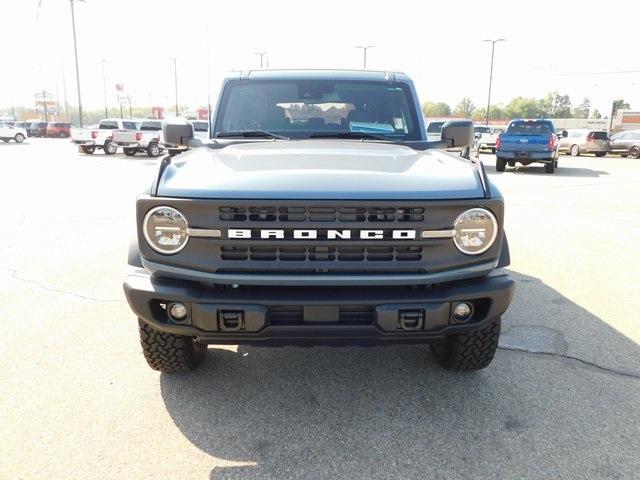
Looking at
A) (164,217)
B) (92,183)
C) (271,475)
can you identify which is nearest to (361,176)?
(164,217)

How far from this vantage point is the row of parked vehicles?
24.2 m

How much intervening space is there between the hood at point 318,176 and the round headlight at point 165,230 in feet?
0.30

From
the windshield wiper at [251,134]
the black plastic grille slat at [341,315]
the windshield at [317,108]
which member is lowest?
the black plastic grille slat at [341,315]

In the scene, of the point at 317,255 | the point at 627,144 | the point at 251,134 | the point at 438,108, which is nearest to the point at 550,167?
the point at 627,144

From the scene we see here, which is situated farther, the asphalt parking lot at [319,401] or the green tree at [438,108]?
the green tree at [438,108]

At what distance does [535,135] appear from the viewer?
1725 centimetres

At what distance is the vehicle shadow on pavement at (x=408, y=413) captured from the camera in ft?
8.11

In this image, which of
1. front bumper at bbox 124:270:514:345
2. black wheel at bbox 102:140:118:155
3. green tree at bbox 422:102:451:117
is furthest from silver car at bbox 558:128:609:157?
Answer: green tree at bbox 422:102:451:117

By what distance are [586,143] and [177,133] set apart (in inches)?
1127

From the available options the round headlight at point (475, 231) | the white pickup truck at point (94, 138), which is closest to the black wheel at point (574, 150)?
the white pickup truck at point (94, 138)

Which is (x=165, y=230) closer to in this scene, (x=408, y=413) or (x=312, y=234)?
(x=312, y=234)

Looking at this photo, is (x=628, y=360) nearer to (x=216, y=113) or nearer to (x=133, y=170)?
(x=216, y=113)

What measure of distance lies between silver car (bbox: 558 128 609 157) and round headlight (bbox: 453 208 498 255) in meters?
27.2

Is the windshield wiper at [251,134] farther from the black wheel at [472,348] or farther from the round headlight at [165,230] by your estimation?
the black wheel at [472,348]
